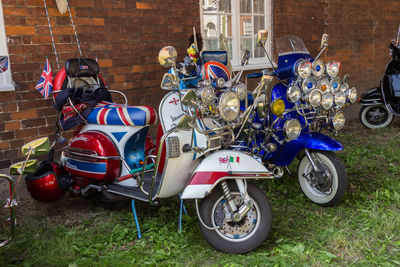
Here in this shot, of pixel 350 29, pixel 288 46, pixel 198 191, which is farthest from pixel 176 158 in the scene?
pixel 350 29

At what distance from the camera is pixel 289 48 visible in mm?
3613

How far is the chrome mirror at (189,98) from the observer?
2.36 meters

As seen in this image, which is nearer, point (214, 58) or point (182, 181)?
point (182, 181)

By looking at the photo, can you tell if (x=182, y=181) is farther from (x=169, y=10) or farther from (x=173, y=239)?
(x=169, y=10)

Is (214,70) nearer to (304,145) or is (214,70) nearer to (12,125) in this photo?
Result: (304,145)

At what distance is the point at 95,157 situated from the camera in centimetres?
322

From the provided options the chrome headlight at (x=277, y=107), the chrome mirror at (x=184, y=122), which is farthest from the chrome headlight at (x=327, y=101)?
the chrome mirror at (x=184, y=122)

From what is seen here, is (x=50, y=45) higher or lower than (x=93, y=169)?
higher

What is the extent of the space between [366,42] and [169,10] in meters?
5.46

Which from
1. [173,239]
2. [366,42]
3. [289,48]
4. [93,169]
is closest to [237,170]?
[173,239]

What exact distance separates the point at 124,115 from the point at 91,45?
5.72ft

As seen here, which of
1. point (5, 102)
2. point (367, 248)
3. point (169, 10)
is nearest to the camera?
point (367, 248)

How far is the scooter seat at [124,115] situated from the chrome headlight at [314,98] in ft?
4.37

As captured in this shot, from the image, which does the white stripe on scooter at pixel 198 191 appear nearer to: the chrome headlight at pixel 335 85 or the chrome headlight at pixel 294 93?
the chrome headlight at pixel 294 93
